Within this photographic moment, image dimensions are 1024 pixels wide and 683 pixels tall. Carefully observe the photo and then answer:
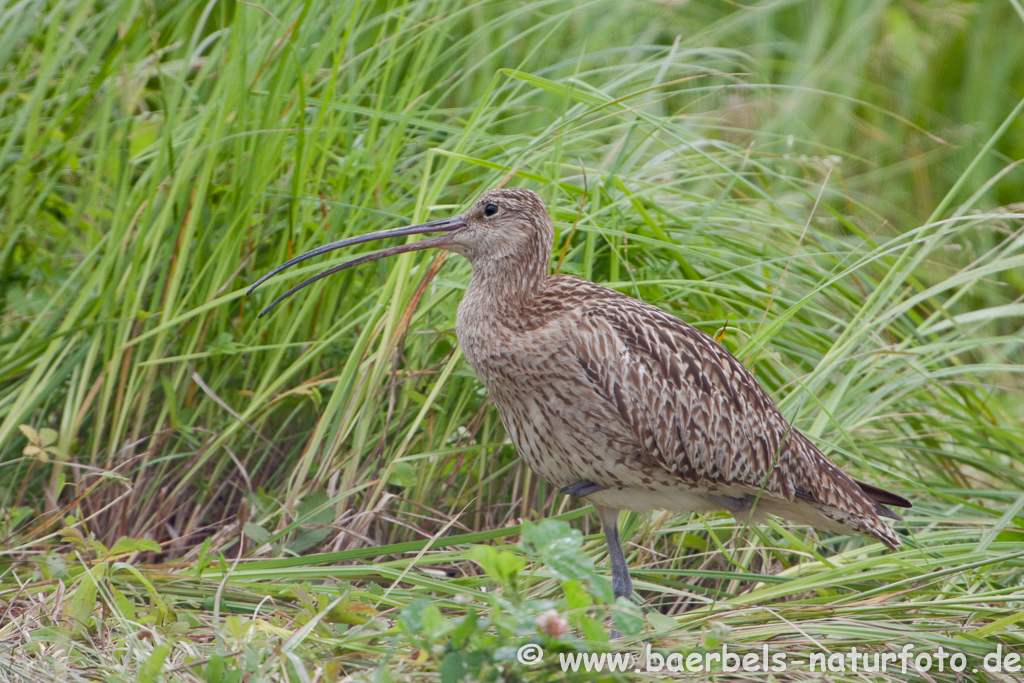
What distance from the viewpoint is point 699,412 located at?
3.46 meters

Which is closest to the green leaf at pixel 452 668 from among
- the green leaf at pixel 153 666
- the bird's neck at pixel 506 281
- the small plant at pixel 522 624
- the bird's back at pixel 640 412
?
the small plant at pixel 522 624

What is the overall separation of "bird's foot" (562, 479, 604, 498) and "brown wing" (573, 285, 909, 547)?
210 mm

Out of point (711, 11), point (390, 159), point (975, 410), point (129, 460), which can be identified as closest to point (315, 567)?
point (129, 460)

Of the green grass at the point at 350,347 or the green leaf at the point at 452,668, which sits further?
the green grass at the point at 350,347

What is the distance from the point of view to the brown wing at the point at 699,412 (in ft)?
11.0

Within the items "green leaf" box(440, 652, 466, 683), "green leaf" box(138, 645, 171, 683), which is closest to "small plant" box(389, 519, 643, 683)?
"green leaf" box(440, 652, 466, 683)

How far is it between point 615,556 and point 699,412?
0.56 metres

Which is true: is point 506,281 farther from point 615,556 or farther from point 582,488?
point 615,556

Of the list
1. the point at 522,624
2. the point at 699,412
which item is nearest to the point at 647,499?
the point at 699,412

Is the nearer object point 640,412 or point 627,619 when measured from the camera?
point 627,619

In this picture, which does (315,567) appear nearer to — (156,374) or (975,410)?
(156,374)

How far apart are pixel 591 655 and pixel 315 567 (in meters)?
1.26

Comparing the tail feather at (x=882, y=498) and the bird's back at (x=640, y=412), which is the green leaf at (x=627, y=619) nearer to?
the bird's back at (x=640, y=412)

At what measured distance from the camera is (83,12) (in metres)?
4.18
